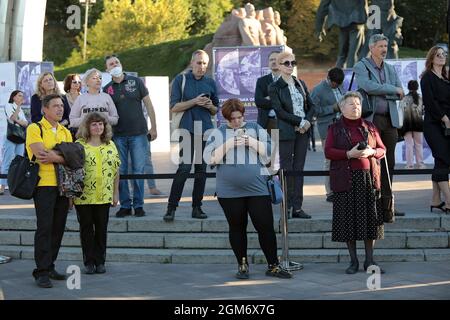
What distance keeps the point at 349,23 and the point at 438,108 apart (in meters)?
11.2

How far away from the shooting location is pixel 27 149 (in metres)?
8.84

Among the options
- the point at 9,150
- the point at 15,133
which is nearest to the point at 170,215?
the point at 15,133

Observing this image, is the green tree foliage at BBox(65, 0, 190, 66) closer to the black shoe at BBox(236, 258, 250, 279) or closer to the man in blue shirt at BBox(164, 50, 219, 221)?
the man in blue shirt at BBox(164, 50, 219, 221)

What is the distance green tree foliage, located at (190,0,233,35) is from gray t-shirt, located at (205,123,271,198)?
58546 mm

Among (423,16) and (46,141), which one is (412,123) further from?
(423,16)

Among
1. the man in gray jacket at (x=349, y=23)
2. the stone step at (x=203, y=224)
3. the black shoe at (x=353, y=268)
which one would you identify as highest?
the man in gray jacket at (x=349, y=23)

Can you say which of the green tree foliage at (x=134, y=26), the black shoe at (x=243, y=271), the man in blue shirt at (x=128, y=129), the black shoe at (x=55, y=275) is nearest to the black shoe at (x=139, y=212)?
the man in blue shirt at (x=128, y=129)

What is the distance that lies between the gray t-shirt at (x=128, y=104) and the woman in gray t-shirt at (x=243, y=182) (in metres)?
2.15

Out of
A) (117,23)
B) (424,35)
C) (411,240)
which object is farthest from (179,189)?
(424,35)

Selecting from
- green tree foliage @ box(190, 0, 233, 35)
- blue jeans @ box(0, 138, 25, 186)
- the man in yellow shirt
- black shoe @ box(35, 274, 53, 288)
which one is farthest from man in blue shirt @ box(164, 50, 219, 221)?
green tree foliage @ box(190, 0, 233, 35)

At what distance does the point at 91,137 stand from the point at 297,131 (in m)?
2.33

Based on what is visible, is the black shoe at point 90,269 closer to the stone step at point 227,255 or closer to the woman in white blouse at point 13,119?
the stone step at point 227,255

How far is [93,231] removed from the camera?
9375 millimetres

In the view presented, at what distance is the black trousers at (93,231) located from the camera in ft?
30.4
